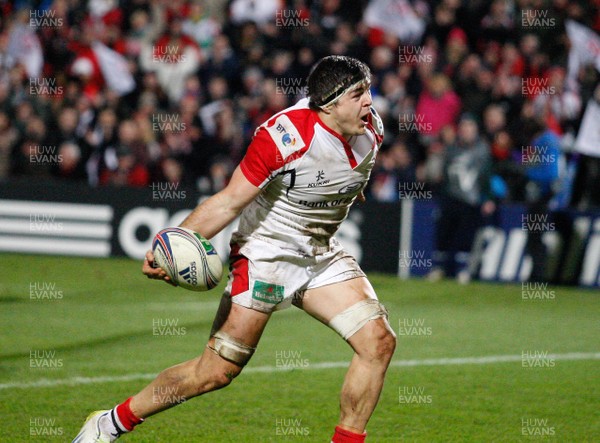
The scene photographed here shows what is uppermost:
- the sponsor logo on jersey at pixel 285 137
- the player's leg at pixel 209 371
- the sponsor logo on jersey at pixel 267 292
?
the sponsor logo on jersey at pixel 285 137

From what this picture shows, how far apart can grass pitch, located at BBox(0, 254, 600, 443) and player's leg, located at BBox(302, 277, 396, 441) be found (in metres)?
1.08

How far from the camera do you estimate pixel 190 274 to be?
18.2ft

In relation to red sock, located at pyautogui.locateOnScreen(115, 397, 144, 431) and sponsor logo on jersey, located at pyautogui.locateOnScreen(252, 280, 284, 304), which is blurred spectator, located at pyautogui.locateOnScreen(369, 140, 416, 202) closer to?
sponsor logo on jersey, located at pyautogui.locateOnScreen(252, 280, 284, 304)

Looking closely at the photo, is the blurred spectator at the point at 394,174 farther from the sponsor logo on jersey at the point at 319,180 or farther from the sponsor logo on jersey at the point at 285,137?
the sponsor logo on jersey at the point at 285,137

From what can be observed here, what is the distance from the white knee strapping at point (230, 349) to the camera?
5.77 metres

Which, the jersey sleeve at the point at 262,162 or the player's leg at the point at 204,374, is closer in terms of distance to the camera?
the jersey sleeve at the point at 262,162

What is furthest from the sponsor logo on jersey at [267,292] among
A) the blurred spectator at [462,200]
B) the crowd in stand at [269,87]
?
the crowd in stand at [269,87]

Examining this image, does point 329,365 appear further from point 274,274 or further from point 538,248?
point 538,248

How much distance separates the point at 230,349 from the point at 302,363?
335 cm

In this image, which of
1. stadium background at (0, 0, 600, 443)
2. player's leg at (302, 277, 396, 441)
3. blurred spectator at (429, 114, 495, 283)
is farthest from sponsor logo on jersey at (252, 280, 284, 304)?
blurred spectator at (429, 114, 495, 283)

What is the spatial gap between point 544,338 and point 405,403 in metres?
3.19

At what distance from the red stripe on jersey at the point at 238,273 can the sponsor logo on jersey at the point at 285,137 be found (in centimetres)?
72

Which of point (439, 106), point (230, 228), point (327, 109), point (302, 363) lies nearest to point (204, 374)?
point (327, 109)

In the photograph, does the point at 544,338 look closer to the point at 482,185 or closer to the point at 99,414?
the point at 482,185
